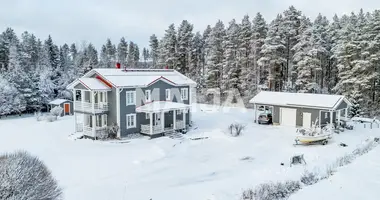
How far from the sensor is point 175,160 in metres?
17.3

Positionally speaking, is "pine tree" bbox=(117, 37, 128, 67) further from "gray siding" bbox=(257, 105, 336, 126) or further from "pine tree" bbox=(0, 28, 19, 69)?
"gray siding" bbox=(257, 105, 336, 126)

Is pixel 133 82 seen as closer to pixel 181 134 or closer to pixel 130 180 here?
pixel 181 134

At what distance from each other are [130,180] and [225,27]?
3822 cm

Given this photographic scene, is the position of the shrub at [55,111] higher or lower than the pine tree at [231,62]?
lower

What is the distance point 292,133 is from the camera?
77.6 feet

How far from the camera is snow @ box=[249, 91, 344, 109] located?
24.7 meters

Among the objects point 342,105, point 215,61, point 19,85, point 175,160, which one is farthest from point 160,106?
point 215,61

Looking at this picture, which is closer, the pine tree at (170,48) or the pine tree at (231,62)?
the pine tree at (231,62)

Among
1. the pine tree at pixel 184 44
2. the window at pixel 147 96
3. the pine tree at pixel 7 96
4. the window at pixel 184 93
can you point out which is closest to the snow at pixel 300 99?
the window at pixel 184 93

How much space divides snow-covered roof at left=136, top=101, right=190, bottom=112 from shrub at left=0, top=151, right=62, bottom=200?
14.0m

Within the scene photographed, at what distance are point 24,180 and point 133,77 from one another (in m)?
17.4

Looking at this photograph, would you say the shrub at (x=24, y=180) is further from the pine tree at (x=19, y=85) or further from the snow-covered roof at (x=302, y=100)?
the pine tree at (x=19, y=85)

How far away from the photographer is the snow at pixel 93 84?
21.9m

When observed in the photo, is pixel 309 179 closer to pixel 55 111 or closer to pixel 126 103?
pixel 126 103
